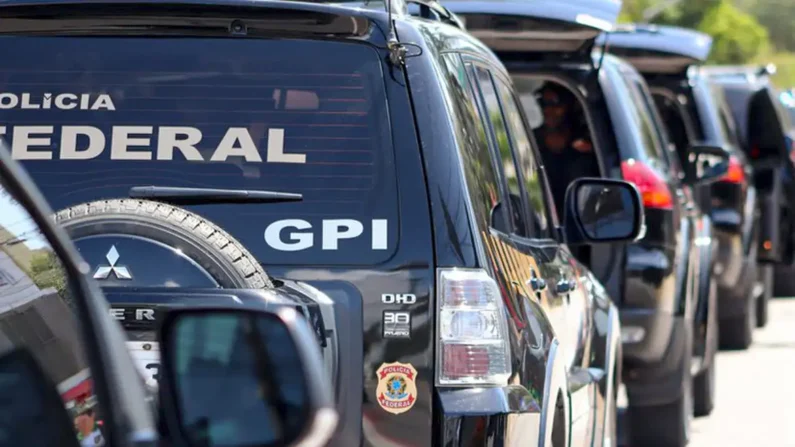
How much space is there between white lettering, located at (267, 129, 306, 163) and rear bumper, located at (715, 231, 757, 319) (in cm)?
790

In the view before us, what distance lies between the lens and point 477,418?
391 cm

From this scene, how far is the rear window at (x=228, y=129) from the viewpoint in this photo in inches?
156

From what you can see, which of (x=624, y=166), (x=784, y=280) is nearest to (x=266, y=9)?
(x=624, y=166)

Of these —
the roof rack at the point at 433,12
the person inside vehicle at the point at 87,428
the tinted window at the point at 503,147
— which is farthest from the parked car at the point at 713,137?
the person inside vehicle at the point at 87,428

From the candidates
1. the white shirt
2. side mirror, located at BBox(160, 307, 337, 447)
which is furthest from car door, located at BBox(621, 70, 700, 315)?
the white shirt

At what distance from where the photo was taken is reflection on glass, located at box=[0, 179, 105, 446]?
2410 millimetres

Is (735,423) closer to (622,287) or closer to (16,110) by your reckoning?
(622,287)

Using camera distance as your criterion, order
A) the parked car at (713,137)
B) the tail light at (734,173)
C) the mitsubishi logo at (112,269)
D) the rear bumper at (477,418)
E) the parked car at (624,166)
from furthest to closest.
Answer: the tail light at (734,173), the parked car at (713,137), the parked car at (624,166), the rear bumper at (477,418), the mitsubishi logo at (112,269)

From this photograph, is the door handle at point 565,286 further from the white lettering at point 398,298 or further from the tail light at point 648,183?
the tail light at point 648,183

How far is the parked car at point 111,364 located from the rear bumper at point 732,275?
9.28 metres

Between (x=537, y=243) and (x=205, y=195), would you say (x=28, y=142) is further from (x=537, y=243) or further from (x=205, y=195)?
(x=537, y=243)

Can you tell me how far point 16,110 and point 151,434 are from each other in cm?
199

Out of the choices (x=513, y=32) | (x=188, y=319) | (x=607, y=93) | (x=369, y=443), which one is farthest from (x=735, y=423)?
(x=188, y=319)

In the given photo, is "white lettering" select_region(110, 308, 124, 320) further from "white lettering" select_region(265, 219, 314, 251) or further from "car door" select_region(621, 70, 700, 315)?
"car door" select_region(621, 70, 700, 315)
